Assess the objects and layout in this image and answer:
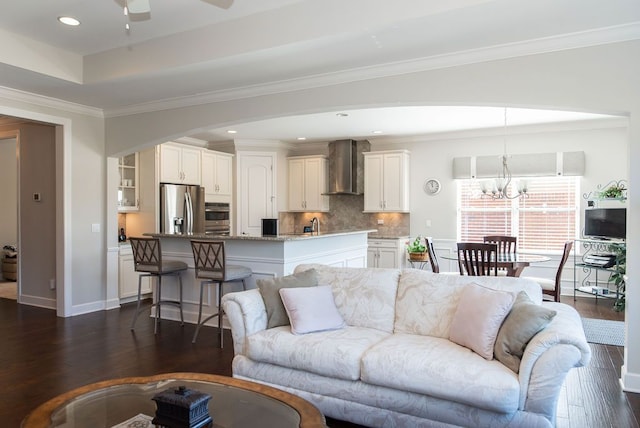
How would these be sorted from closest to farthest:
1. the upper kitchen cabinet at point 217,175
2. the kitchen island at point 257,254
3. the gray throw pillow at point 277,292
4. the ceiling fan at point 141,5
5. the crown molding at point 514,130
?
the ceiling fan at point 141,5
the gray throw pillow at point 277,292
the kitchen island at point 257,254
the crown molding at point 514,130
the upper kitchen cabinet at point 217,175

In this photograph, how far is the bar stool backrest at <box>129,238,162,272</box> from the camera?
4.84 m

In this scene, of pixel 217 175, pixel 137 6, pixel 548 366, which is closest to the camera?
pixel 548 366

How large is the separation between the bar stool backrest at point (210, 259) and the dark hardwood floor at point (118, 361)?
2.21ft

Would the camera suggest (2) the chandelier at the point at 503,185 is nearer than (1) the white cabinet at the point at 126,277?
Yes

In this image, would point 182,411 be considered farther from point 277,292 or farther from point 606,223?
point 606,223

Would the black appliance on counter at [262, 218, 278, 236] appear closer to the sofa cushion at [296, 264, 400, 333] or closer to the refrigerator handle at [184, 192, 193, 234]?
the refrigerator handle at [184, 192, 193, 234]

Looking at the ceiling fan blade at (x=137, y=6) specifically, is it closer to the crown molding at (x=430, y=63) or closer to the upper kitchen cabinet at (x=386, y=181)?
the crown molding at (x=430, y=63)

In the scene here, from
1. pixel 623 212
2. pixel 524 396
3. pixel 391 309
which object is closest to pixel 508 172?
pixel 623 212

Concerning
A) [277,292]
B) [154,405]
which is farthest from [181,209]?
[154,405]

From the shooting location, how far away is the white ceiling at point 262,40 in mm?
3131

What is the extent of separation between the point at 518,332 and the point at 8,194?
9.75 metres

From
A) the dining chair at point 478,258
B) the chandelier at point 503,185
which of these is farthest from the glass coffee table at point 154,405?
the chandelier at point 503,185

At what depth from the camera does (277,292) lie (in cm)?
330

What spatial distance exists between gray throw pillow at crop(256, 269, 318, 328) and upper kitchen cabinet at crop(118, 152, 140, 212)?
4203 mm
